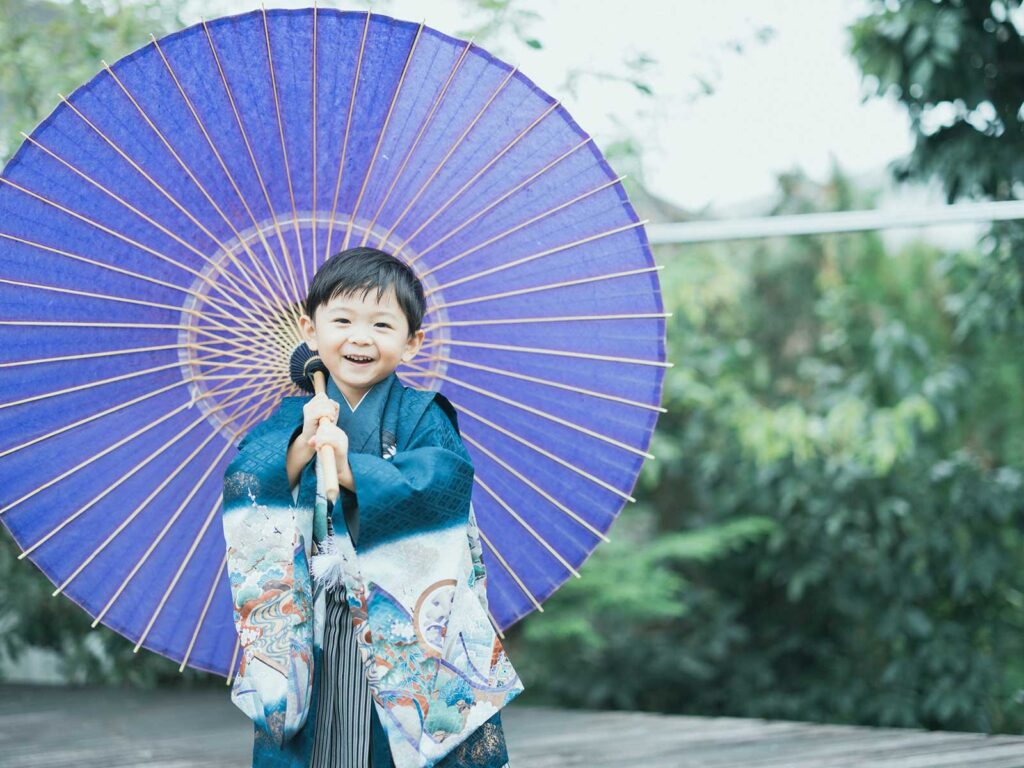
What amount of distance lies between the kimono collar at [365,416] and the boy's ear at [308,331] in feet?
0.23

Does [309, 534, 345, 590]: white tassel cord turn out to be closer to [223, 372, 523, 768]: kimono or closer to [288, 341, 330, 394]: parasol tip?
[223, 372, 523, 768]: kimono

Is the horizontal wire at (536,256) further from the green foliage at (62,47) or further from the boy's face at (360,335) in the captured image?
the green foliage at (62,47)

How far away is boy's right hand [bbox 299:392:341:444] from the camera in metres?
1.81

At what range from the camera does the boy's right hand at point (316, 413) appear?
5.93ft

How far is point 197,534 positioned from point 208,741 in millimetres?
2186

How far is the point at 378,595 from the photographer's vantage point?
1.78 meters

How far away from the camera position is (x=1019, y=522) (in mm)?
5211

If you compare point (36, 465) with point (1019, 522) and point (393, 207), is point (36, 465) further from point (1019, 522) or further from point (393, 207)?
point (1019, 522)

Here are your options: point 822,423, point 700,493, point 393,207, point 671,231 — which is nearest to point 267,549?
point 393,207

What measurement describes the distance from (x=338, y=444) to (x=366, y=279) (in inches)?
11.5

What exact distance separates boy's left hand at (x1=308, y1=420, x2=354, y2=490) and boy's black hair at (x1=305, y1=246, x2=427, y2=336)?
242mm

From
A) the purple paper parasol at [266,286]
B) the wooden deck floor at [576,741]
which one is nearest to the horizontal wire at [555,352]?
the purple paper parasol at [266,286]

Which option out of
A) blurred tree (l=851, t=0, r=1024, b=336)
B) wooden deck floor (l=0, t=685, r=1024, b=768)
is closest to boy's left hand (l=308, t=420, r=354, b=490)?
wooden deck floor (l=0, t=685, r=1024, b=768)

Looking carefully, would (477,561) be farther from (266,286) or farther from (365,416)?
(266,286)
